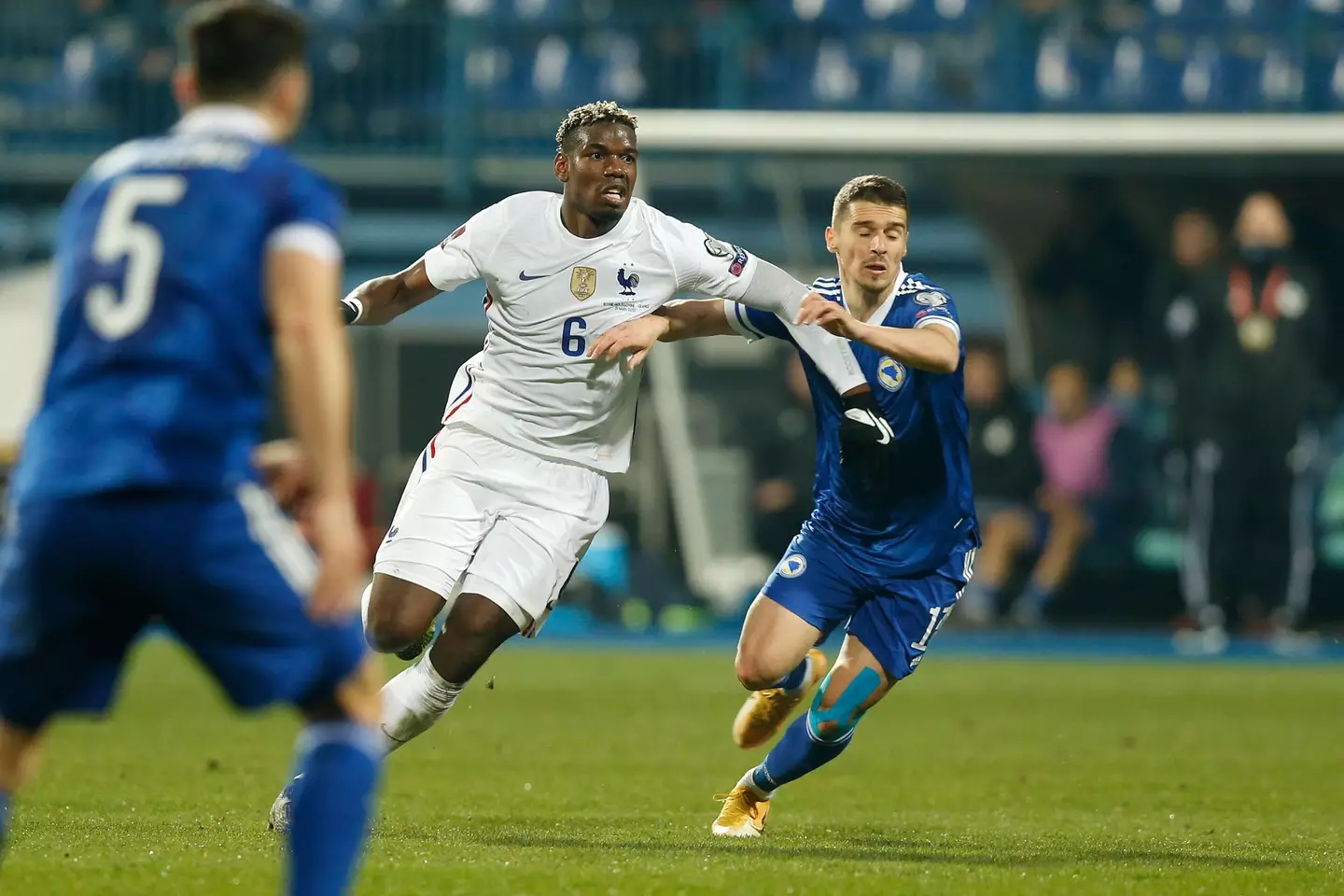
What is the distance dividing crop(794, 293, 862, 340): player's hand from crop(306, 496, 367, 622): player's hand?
8.70 ft

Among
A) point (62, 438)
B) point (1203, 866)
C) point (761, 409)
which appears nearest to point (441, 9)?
point (761, 409)

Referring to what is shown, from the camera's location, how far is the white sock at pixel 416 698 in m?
6.88

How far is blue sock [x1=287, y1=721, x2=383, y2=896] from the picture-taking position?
4.00m

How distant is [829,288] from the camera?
7355mm

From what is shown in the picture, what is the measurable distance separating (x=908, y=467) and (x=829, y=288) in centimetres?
72

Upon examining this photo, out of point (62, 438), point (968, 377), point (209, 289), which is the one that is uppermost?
point (209, 289)

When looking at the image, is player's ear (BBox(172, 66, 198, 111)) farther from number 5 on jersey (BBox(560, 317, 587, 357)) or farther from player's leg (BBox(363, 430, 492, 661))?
number 5 on jersey (BBox(560, 317, 587, 357))

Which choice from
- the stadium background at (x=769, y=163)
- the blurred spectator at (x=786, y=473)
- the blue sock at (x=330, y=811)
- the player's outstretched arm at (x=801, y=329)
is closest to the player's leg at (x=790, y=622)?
the player's outstretched arm at (x=801, y=329)

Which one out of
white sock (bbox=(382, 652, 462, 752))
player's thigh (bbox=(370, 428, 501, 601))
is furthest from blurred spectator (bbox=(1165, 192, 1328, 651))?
white sock (bbox=(382, 652, 462, 752))

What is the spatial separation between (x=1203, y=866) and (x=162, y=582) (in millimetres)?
3745

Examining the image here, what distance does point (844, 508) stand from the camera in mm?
7383

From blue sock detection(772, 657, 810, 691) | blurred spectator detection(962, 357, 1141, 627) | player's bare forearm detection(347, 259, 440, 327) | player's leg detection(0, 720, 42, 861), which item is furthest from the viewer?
blurred spectator detection(962, 357, 1141, 627)

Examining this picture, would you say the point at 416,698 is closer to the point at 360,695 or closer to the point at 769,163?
the point at 360,695

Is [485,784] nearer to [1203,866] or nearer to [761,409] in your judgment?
[1203,866]
